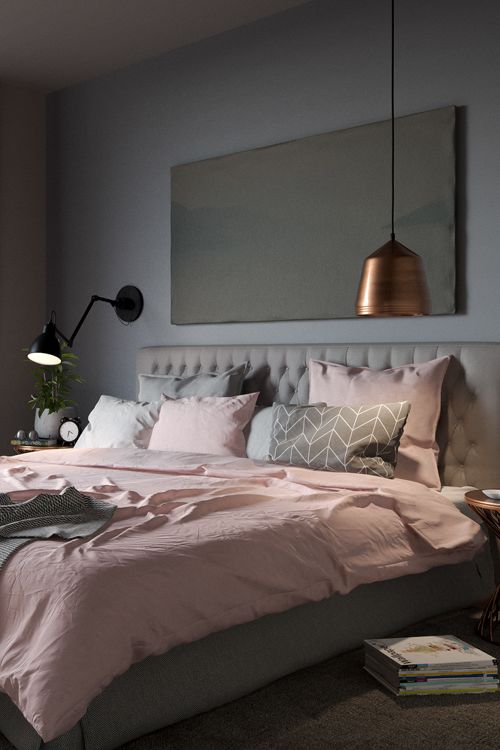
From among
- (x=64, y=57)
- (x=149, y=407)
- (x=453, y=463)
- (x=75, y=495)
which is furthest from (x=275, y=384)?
(x=64, y=57)

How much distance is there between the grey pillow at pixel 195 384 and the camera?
4496mm

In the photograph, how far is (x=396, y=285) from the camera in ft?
10.3

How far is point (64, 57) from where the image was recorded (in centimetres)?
538

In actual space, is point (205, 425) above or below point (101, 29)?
below

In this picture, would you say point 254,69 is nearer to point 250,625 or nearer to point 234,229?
point 234,229

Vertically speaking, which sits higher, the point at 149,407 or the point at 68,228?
the point at 68,228

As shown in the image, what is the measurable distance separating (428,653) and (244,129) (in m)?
3.16

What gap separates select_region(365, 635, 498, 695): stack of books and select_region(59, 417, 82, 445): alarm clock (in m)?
2.99

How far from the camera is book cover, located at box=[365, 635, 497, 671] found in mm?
2617

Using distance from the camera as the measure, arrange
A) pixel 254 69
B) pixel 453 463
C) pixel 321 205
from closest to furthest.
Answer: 1. pixel 453 463
2. pixel 321 205
3. pixel 254 69

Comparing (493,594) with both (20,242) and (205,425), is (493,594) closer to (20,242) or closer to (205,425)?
(205,425)

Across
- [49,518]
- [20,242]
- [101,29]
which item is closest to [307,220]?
[101,29]

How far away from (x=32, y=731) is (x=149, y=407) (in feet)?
8.44

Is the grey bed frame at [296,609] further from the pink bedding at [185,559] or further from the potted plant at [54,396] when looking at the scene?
the potted plant at [54,396]
